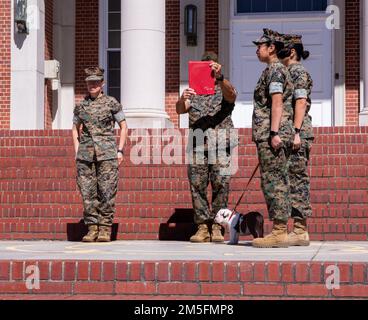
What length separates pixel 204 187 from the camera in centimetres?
920

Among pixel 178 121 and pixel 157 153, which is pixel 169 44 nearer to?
pixel 178 121

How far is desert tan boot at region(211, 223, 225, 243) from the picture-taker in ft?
29.8

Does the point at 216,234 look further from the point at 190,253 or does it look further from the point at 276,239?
the point at 190,253

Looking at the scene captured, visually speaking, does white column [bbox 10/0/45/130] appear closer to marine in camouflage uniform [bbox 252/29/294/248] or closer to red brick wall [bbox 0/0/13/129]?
red brick wall [bbox 0/0/13/129]

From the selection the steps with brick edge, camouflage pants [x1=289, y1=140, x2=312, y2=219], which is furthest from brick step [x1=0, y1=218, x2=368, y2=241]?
camouflage pants [x1=289, y1=140, x2=312, y2=219]

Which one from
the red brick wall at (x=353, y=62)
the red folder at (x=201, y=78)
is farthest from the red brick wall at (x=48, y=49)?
the red folder at (x=201, y=78)

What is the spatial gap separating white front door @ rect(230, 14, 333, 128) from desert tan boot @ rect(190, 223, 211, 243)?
898 cm

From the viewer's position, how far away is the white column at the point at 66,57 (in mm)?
18188

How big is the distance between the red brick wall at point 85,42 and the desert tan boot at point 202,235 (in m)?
9.56

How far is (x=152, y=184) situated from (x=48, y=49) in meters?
7.46

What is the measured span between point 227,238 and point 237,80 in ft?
29.4
